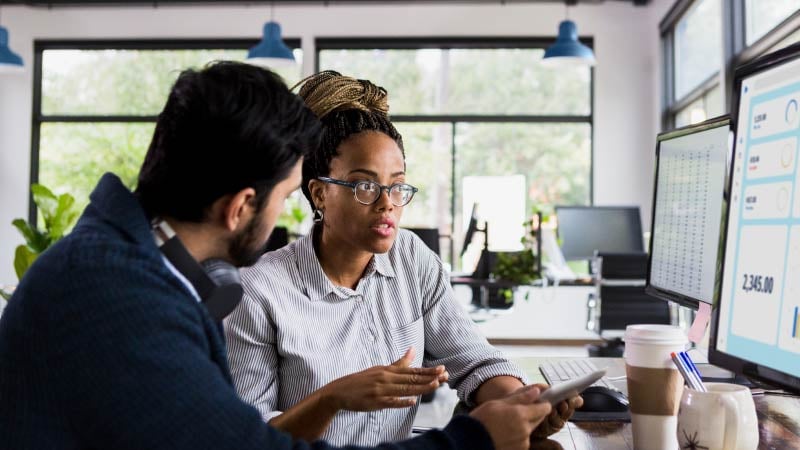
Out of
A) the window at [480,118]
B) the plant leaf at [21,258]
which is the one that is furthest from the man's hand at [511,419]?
the window at [480,118]

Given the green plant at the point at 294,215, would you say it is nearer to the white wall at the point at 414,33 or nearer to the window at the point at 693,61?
the white wall at the point at 414,33

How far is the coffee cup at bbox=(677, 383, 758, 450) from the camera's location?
3.14 ft

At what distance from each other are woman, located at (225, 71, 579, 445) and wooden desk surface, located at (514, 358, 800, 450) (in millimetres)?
246

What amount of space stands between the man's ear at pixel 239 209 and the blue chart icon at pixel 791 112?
635 millimetres

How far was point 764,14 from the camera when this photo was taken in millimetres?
4969

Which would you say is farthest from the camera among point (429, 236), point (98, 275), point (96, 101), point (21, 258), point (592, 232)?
point (96, 101)

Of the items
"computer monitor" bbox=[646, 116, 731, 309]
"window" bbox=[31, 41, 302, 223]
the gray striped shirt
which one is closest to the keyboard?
the gray striped shirt

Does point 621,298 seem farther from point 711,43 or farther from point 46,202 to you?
point 46,202

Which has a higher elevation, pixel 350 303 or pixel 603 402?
pixel 350 303

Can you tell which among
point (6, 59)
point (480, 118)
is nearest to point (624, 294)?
point (480, 118)

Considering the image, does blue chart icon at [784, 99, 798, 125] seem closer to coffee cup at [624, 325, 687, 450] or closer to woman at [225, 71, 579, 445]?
coffee cup at [624, 325, 687, 450]

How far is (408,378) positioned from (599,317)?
3957mm

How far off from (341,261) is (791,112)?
90 cm

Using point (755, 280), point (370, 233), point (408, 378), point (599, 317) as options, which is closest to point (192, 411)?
point (408, 378)
